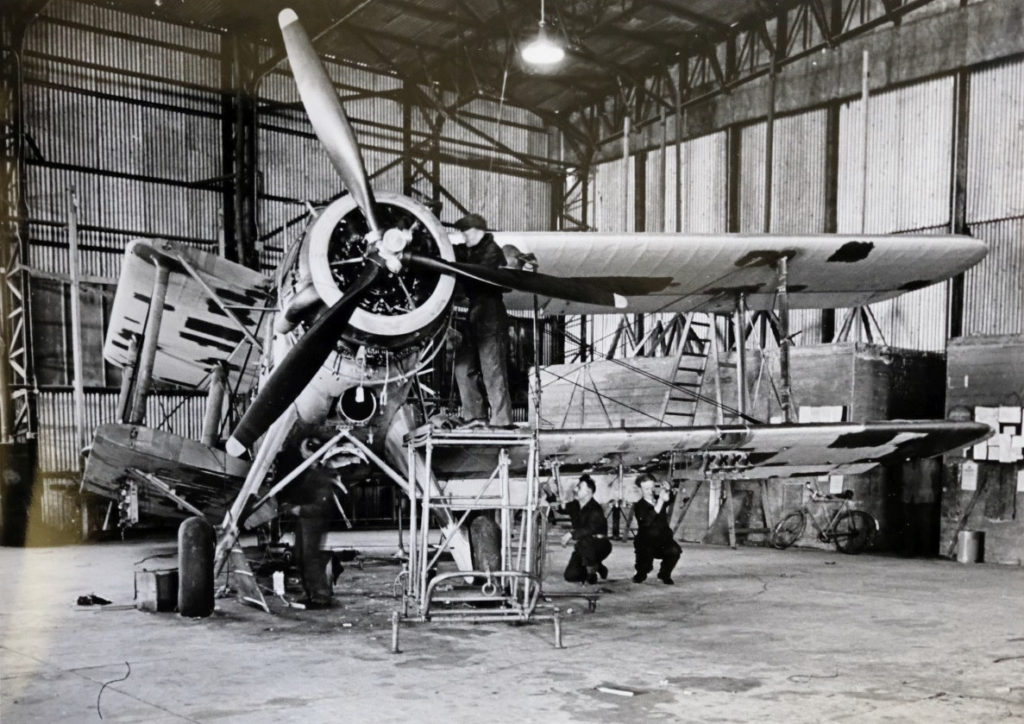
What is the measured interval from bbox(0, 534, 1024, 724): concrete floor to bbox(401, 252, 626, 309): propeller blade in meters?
2.78

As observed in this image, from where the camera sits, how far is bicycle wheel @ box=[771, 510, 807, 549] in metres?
16.2

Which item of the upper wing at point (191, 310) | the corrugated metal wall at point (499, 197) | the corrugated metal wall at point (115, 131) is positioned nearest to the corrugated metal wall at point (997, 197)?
the corrugated metal wall at point (499, 197)

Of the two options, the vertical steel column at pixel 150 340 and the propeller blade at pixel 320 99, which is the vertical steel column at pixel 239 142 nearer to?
the vertical steel column at pixel 150 340

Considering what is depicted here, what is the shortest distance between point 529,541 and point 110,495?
5716 millimetres

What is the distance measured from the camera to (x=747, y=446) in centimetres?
1009

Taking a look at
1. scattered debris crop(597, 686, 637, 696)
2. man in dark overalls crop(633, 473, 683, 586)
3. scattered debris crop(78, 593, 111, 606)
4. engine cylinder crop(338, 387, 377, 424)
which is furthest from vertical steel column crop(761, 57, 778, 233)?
scattered debris crop(597, 686, 637, 696)

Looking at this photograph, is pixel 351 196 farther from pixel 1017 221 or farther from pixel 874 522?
pixel 1017 221

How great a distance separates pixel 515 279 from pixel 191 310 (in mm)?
5127

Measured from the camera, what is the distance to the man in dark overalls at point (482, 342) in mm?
8156

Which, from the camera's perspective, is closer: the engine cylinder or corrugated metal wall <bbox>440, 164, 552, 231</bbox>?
the engine cylinder

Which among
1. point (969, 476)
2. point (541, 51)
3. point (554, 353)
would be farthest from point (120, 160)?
point (969, 476)

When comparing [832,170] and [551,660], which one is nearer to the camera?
[551,660]

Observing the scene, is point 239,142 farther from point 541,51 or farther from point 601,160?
point 601,160

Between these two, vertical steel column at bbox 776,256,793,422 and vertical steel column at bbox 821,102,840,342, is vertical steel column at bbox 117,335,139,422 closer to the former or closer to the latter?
vertical steel column at bbox 776,256,793,422
